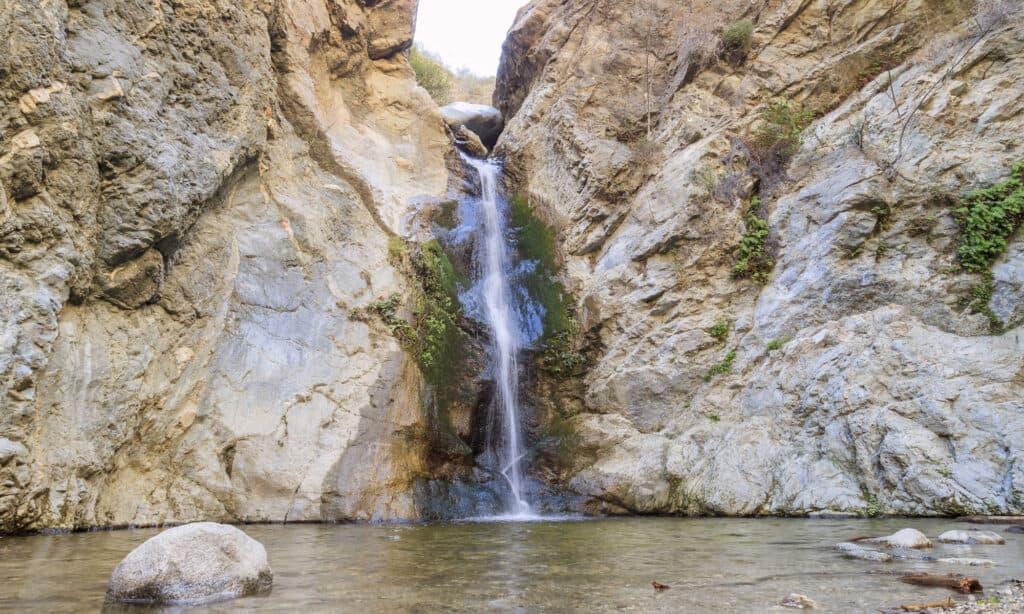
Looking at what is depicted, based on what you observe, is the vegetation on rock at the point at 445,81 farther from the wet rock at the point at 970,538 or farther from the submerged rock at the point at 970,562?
the submerged rock at the point at 970,562

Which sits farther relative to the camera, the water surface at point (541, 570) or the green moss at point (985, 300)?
the green moss at point (985, 300)

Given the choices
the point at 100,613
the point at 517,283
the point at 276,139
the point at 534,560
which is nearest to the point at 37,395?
the point at 100,613

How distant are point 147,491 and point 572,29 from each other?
17.0 metres

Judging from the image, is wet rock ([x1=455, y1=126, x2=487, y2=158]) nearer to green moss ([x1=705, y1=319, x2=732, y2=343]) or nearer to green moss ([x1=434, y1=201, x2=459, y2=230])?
green moss ([x1=434, y1=201, x2=459, y2=230])

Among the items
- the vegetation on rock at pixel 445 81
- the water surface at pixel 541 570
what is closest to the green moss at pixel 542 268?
the water surface at pixel 541 570

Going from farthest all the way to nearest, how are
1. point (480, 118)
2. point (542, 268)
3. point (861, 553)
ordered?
point (480, 118)
point (542, 268)
point (861, 553)

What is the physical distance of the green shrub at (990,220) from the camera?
890 cm

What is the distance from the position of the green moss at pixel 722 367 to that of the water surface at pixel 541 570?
3.66 m

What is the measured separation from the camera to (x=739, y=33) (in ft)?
49.4

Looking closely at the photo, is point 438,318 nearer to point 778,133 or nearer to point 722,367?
point 722,367

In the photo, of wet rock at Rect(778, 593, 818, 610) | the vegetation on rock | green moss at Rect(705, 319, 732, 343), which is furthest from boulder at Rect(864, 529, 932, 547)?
the vegetation on rock

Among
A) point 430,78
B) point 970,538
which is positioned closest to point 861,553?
point 970,538

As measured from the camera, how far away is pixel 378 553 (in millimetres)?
5766

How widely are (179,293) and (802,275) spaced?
10.4 metres
